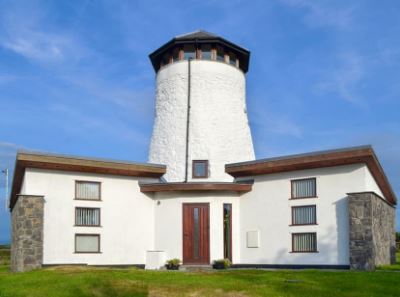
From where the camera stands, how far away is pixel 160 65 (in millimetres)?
28469

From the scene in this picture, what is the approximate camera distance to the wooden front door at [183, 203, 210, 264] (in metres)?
22.7

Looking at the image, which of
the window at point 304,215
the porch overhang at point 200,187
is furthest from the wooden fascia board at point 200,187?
the window at point 304,215

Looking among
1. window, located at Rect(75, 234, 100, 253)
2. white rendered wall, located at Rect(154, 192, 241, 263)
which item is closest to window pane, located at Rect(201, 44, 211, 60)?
white rendered wall, located at Rect(154, 192, 241, 263)

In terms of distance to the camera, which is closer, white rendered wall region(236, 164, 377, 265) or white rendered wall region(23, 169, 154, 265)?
white rendered wall region(236, 164, 377, 265)

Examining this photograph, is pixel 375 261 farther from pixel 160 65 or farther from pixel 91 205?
pixel 160 65

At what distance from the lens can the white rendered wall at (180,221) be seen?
2280 centimetres

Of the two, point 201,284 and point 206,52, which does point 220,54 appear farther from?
point 201,284

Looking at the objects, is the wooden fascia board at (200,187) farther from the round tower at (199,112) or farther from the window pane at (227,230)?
the round tower at (199,112)

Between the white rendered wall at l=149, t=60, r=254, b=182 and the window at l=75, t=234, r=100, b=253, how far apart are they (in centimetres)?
476

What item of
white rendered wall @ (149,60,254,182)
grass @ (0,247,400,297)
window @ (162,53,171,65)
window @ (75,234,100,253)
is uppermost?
window @ (162,53,171,65)

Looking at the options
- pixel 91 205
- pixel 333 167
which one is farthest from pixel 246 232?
pixel 91 205

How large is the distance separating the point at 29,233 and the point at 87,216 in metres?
2.62

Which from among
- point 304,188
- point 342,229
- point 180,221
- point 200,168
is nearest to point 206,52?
point 200,168

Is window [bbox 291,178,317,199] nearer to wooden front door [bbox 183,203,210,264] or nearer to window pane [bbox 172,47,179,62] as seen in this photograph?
wooden front door [bbox 183,203,210,264]
